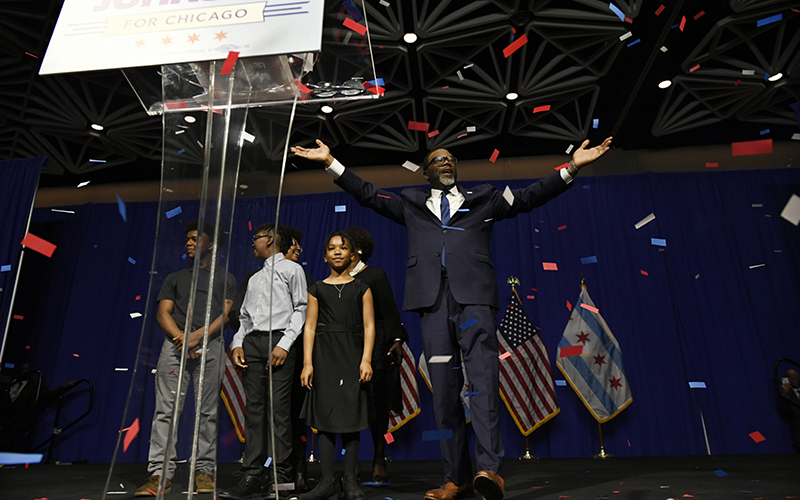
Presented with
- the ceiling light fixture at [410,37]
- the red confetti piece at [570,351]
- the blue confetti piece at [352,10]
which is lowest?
the red confetti piece at [570,351]

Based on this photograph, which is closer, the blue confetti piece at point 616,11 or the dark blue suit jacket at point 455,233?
the dark blue suit jacket at point 455,233

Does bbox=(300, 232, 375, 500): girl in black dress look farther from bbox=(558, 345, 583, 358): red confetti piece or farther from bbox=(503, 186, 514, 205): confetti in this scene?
bbox=(558, 345, 583, 358): red confetti piece

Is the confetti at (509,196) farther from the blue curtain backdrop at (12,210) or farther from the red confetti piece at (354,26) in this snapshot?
the blue curtain backdrop at (12,210)

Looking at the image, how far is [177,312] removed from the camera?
85 cm

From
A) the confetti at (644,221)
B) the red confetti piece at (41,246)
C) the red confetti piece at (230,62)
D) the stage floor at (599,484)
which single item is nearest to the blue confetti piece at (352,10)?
the red confetti piece at (230,62)

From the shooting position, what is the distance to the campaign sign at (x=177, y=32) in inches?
36.3

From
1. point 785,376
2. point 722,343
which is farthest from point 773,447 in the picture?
point 722,343

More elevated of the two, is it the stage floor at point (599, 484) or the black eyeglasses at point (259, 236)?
the black eyeglasses at point (259, 236)

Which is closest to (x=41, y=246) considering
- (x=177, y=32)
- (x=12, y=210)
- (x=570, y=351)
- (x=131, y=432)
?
(x=12, y=210)

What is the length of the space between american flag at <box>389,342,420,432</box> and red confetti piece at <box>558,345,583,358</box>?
1467 mm

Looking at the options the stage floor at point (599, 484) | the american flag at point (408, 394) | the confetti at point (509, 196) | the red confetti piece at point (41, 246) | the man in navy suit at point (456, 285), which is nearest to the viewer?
the man in navy suit at point (456, 285)

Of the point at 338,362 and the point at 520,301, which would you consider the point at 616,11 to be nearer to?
the point at 520,301

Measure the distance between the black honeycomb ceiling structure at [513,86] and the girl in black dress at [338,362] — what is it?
2419mm

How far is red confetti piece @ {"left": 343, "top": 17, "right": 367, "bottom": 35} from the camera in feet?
3.43
